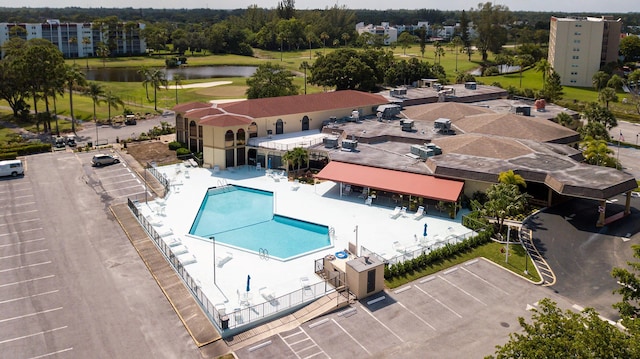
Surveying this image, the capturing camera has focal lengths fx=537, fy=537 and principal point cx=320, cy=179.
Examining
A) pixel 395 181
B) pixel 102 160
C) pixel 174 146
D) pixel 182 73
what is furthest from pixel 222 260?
pixel 182 73

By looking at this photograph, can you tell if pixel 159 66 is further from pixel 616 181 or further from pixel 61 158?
pixel 616 181

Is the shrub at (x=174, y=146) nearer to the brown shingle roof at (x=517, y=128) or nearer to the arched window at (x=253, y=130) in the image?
the arched window at (x=253, y=130)

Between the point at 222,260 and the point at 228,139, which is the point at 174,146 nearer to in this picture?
the point at 228,139

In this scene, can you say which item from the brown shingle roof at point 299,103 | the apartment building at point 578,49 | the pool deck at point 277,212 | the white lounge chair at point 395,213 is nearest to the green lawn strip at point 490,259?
the pool deck at point 277,212

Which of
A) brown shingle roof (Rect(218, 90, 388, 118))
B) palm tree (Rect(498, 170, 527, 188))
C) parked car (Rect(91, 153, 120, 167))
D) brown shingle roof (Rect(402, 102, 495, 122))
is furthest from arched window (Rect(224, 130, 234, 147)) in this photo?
palm tree (Rect(498, 170, 527, 188))

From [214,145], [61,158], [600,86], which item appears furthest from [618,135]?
[61,158]

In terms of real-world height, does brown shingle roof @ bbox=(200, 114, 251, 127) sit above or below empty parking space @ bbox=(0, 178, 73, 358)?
above

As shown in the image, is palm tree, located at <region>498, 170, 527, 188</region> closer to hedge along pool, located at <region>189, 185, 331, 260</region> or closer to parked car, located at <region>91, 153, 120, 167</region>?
hedge along pool, located at <region>189, 185, 331, 260</region>
